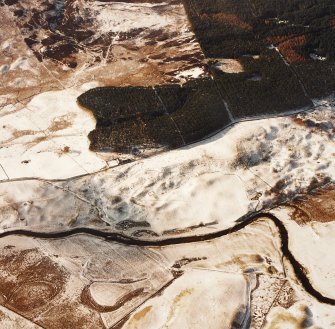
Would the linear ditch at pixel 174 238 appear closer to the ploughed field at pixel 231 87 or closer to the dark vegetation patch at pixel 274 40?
the ploughed field at pixel 231 87

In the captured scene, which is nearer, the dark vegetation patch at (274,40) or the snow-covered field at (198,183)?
the snow-covered field at (198,183)

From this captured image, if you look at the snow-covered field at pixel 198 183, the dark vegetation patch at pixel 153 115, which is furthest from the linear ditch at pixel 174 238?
the dark vegetation patch at pixel 153 115

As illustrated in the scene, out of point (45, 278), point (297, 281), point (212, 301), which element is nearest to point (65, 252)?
point (45, 278)

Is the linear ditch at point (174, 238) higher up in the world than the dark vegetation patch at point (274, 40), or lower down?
lower down

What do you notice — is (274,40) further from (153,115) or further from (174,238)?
(174,238)

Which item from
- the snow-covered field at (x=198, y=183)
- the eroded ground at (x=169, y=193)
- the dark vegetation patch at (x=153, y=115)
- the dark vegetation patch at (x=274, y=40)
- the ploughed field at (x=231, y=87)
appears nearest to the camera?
the eroded ground at (x=169, y=193)

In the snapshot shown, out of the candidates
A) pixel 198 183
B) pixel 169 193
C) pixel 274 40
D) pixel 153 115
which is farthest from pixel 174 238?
pixel 274 40

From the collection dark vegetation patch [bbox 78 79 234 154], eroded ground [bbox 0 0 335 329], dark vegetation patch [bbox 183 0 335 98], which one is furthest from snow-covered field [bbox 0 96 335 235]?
dark vegetation patch [bbox 183 0 335 98]

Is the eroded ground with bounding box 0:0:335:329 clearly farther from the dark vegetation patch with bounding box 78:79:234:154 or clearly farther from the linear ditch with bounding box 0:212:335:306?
the dark vegetation patch with bounding box 78:79:234:154
